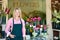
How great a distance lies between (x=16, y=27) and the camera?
173 inches

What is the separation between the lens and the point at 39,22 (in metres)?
4.50

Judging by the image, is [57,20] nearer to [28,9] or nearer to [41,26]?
[41,26]

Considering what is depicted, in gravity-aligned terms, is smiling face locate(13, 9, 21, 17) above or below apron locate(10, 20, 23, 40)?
above

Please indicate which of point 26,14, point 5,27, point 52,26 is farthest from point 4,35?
point 52,26

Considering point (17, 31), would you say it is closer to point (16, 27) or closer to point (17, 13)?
point (16, 27)

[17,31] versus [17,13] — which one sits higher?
[17,13]

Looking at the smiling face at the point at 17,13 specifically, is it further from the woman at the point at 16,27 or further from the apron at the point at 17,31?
the apron at the point at 17,31

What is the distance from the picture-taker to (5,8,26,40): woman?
14.4ft

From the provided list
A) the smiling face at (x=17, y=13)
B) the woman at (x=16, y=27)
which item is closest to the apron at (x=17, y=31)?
the woman at (x=16, y=27)

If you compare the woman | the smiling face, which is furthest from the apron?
the smiling face

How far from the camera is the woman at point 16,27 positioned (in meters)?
4.38

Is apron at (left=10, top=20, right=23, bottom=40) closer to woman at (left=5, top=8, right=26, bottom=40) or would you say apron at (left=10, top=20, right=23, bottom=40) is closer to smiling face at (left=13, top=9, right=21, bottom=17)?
woman at (left=5, top=8, right=26, bottom=40)

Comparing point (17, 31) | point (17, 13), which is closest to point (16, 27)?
point (17, 31)

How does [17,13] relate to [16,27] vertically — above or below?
above
